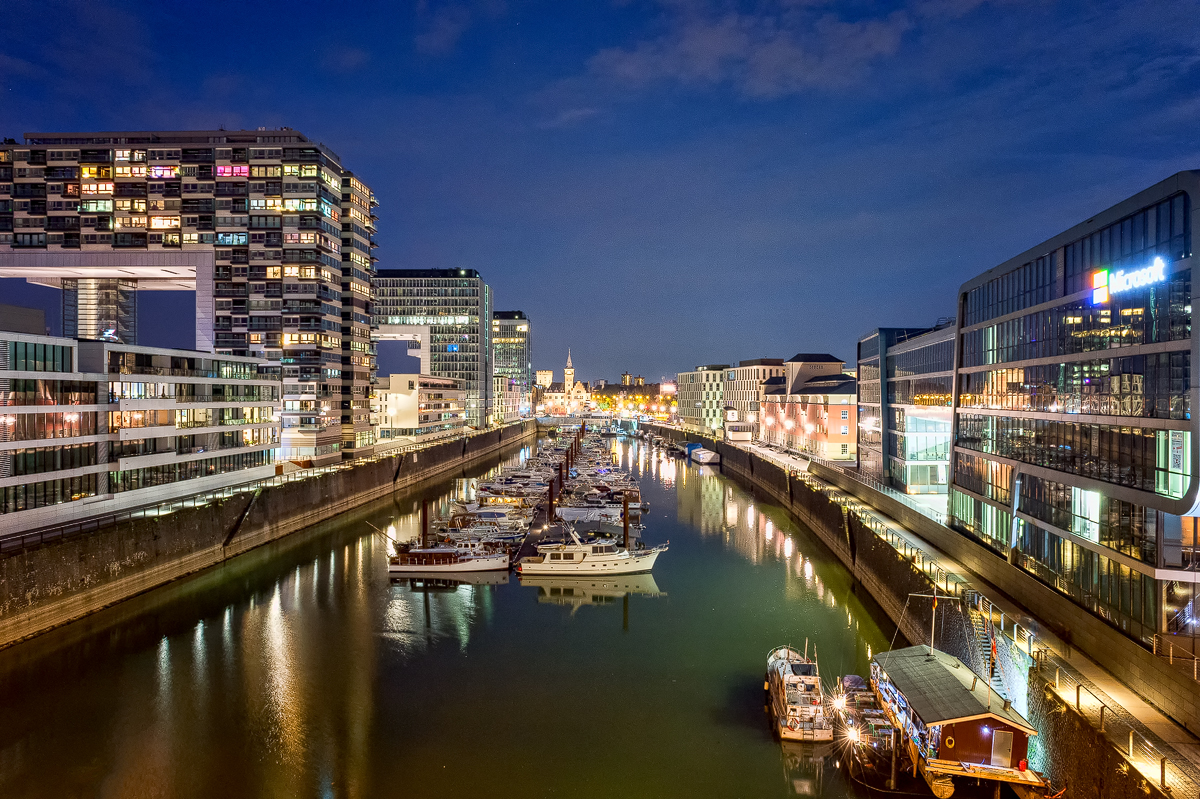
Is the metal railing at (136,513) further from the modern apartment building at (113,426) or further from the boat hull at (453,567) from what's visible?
the boat hull at (453,567)

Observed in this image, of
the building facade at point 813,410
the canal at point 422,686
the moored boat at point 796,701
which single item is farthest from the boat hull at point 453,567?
the building facade at point 813,410

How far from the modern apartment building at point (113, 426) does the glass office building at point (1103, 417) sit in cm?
4630

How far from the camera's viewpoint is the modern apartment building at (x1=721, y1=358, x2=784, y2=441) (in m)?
118

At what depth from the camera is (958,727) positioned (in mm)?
18219

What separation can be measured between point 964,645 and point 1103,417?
887cm

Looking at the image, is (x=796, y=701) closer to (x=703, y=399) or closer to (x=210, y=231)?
(x=210, y=231)

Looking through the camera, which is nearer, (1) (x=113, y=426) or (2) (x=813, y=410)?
(1) (x=113, y=426)

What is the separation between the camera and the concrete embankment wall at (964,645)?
1455cm

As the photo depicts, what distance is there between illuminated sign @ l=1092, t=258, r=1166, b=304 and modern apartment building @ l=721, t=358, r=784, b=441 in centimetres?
9363

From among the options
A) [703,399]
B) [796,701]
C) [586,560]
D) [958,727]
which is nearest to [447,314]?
[703,399]

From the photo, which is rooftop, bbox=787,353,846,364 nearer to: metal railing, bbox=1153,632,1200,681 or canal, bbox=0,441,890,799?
canal, bbox=0,441,890,799

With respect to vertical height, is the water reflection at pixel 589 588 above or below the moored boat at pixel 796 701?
below

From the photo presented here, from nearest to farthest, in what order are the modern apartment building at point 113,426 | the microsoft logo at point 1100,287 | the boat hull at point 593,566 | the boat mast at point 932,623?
the microsoft logo at point 1100,287
the boat mast at point 932,623
the modern apartment building at point 113,426
the boat hull at point 593,566

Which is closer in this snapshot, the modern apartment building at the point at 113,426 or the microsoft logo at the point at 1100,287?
the microsoft logo at the point at 1100,287
